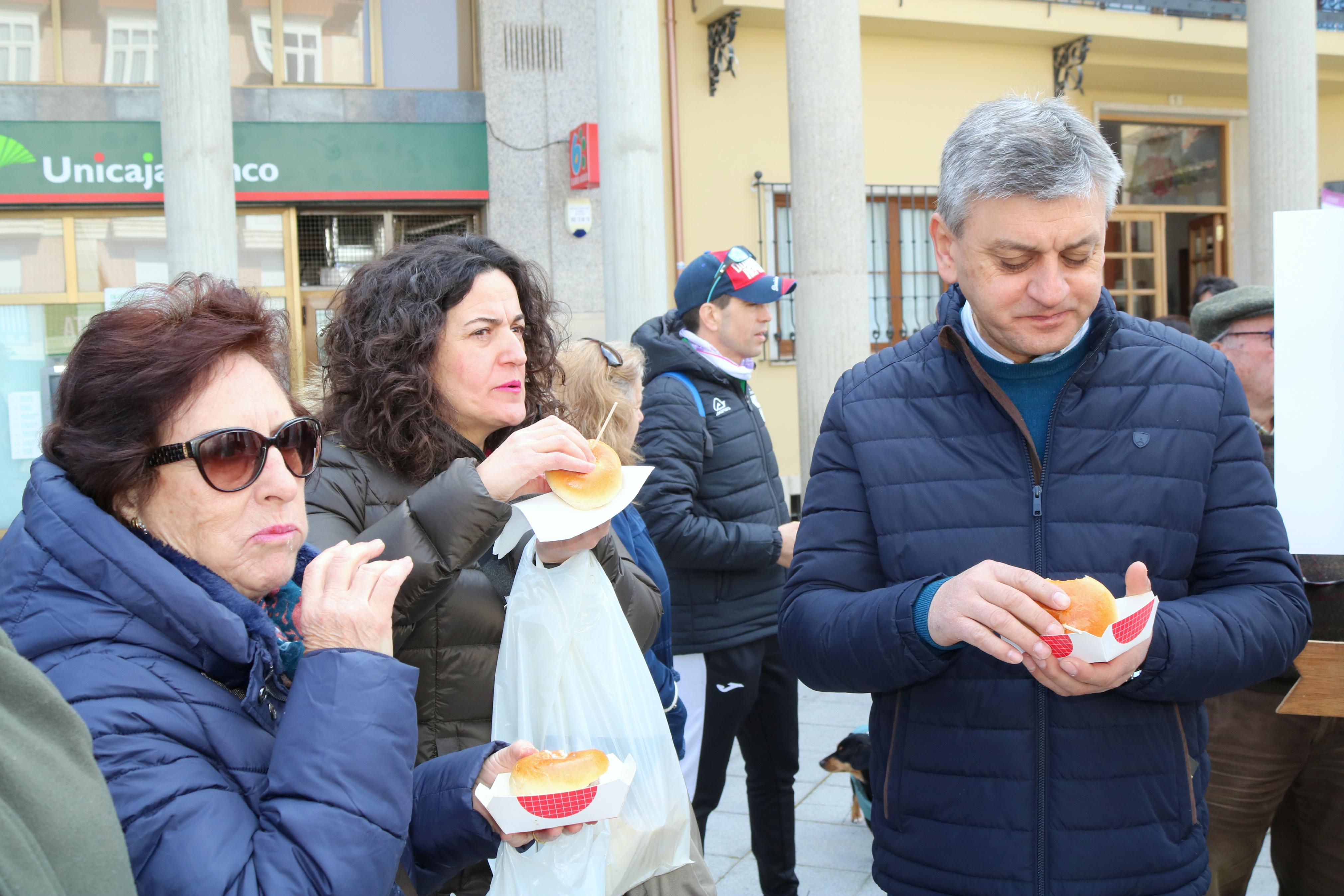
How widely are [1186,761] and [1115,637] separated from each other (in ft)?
1.41

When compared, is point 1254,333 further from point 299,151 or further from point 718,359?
point 299,151

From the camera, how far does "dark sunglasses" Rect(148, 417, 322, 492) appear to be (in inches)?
60.7

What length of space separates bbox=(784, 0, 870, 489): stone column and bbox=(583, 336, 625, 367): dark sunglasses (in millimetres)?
4279

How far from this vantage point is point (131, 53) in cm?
987

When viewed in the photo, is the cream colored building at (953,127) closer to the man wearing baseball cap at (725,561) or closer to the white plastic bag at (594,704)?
the man wearing baseball cap at (725,561)

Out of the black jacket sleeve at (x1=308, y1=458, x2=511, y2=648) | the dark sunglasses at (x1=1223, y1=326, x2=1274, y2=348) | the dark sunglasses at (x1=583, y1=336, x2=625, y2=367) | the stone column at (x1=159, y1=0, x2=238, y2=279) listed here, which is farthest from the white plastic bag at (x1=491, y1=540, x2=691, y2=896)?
the stone column at (x1=159, y1=0, x2=238, y2=279)

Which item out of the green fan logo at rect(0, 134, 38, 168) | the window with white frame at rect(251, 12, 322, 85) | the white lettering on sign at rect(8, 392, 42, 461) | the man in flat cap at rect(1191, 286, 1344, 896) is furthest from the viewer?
the window with white frame at rect(251, 12, 322, 85)

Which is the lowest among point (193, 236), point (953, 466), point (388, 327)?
point (953, 466)

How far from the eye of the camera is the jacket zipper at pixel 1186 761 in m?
1.85

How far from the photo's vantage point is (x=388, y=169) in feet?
33.2

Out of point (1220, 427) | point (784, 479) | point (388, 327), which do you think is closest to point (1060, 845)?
point (1220, 427)

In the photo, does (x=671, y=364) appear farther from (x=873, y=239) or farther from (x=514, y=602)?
(x=873, y=239)

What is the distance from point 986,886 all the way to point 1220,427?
0.90m

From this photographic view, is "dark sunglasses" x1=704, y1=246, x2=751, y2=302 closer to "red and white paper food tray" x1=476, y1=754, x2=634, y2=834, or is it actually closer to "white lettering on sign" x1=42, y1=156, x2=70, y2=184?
"red and white paper food tray" x1=476, y1=754, x2=634, y2=834
